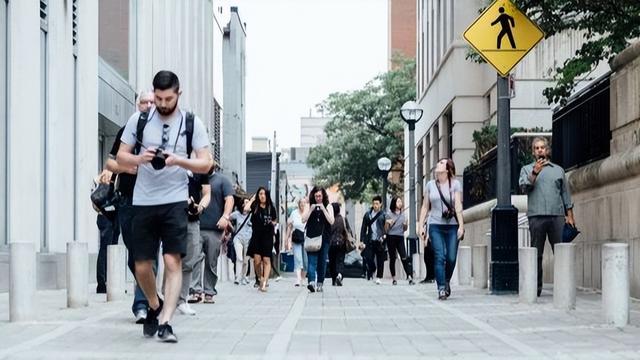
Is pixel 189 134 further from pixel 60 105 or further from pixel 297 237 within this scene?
pixel 297 237

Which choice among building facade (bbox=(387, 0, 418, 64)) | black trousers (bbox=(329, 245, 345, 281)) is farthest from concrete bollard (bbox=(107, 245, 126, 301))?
building facade (bbox=(387, 0, 418, 64))

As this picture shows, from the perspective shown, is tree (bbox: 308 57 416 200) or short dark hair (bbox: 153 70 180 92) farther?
tree (bbox: 308 57 416 200)

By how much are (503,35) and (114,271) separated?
5.67m

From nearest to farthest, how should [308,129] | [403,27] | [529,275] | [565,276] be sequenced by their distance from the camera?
1. [565,276]
2. [529,275]
3. [403,27]
4. [308,129]

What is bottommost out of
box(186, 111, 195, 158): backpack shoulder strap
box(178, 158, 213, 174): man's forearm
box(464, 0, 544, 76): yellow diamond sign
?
box(178, 158, 213, 174): man's forearm

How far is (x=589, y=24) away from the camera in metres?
14.8

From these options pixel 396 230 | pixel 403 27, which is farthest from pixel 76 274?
pixel 403 27

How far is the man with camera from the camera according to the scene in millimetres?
8508

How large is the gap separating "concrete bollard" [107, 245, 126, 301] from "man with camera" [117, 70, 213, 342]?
15.2 ft

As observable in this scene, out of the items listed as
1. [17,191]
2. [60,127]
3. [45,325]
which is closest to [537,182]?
[45,325]

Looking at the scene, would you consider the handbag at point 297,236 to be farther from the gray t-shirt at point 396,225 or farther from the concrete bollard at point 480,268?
the concrete bollard at point 480,268

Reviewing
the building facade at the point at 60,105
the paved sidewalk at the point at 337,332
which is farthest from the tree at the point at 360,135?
the paved sidewalk at the point at 337,332

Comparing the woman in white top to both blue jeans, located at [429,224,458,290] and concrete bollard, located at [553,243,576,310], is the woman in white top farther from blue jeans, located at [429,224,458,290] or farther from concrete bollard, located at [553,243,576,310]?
concrete bollard, located at [553,243,576,310]

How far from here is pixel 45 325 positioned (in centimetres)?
998
